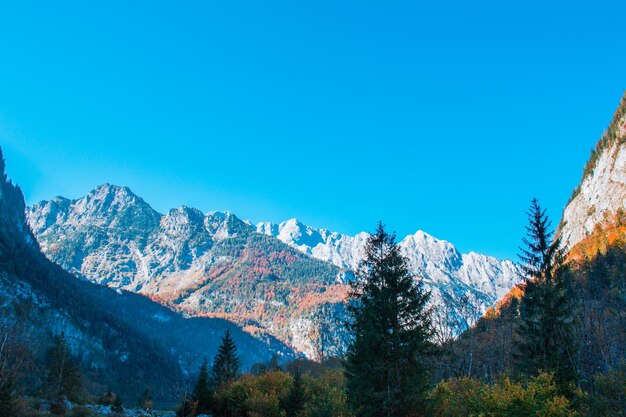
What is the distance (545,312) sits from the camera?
38688 mm

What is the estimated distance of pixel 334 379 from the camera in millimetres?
70500

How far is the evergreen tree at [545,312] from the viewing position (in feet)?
119

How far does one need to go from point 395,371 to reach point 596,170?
8386 inches

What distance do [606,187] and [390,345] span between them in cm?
19164

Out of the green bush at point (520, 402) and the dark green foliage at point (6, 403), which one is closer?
the green bush at point (520, 402)

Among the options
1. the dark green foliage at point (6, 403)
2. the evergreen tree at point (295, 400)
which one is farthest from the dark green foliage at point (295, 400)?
the dark green foliage at point (6, 403)

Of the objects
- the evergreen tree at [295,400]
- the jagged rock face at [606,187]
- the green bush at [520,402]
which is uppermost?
the jagged rock face at [606,187]

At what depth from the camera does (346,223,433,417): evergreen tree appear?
28.0 metres

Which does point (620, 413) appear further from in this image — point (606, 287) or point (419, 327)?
point (606, 287)

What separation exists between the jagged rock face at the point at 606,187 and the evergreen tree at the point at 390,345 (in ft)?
507

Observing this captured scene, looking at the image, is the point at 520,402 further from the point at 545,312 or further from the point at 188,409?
the point at 188,409

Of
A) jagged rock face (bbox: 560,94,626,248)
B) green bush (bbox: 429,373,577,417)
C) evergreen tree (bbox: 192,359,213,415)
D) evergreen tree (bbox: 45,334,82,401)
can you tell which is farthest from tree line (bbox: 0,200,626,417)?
jagged rock face (bbox: 560,94,626,248)

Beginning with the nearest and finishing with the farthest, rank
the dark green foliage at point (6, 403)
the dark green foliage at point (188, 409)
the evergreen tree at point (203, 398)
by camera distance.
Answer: the dark green foliage at point (6, 403) → the dark green foliage at point (188, 409) → the evergreen tree at point (203, 398)

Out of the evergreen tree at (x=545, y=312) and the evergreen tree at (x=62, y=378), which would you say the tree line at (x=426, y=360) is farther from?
the evergreen tree at (x=62, y=378)
